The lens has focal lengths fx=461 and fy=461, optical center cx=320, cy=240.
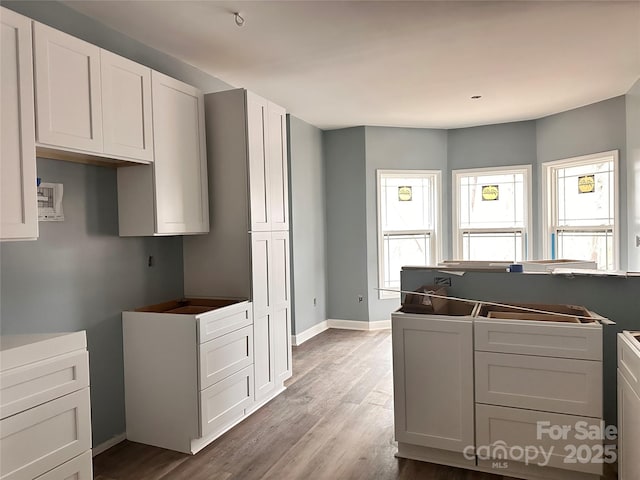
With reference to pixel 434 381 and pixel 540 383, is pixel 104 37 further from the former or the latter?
pixel 540 383

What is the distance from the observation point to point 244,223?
11.3 feet

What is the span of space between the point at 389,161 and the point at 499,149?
4.83ft

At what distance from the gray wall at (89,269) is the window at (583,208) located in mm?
4648

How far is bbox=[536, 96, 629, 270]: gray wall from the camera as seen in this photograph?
4.82 meters

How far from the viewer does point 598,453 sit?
90.1 inches

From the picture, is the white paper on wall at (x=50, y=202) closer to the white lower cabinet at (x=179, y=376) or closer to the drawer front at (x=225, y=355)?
the white lower cabinet at (x=179, y=376)

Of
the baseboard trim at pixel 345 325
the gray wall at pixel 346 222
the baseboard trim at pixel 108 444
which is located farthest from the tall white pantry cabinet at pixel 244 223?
the gray wall at pixel 346 222

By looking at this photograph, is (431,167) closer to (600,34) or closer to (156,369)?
(600,34)

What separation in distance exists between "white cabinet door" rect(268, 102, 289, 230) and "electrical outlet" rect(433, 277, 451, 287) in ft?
4.58

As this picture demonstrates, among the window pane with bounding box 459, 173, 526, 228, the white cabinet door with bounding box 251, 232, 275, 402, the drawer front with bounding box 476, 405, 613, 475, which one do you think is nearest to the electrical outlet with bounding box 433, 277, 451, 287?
the drawer front with bounding box 476, 405, 613, 475

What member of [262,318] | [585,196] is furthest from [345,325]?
[585,196]

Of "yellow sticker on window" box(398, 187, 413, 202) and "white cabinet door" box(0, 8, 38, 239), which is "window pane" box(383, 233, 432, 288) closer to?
"yellow sticker on window" box(398, 187, 413, 202)

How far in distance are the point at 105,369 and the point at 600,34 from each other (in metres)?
4.07

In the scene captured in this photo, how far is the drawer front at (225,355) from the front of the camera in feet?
9.68
